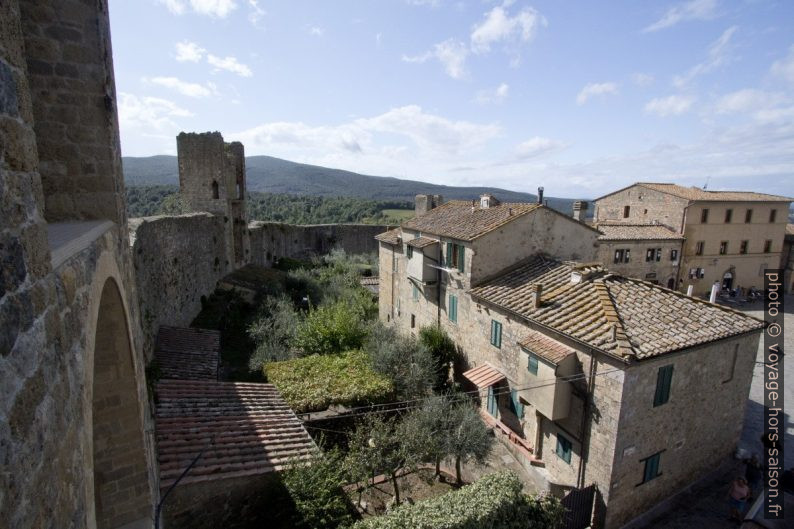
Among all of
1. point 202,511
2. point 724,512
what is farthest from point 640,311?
point 202,511

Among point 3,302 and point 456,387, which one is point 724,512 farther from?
point 3,302

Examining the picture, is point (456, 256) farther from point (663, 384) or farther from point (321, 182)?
point (321, 182)

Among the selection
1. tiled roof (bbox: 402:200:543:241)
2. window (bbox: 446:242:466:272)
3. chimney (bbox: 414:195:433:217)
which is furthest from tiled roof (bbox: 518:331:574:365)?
chimney (bbox: 414:195:433:217)

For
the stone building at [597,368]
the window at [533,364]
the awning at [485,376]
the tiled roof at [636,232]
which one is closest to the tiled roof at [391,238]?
the stone building at [597,368]

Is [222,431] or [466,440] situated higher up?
[222,431]

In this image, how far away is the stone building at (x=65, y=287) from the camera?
1.65 meters

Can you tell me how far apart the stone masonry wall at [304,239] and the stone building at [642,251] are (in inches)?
969

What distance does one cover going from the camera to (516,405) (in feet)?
43.5

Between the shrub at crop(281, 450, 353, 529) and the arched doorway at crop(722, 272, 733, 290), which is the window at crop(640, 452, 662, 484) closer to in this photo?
the shrub at crop(281, 450, 353, 529)

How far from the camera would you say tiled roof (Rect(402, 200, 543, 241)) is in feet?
52.2

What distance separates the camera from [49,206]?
457 centimetres

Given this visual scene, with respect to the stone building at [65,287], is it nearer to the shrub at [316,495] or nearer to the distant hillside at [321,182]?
the shrub at [316,495]

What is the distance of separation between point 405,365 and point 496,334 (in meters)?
3.37

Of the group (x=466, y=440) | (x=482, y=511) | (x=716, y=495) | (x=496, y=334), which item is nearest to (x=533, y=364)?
(x=496, y=334)
